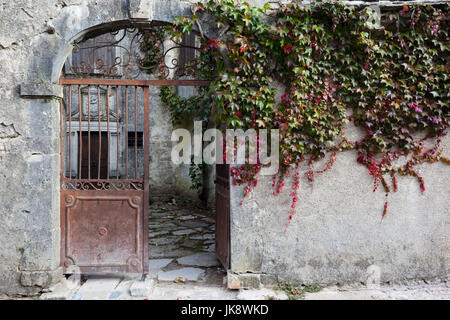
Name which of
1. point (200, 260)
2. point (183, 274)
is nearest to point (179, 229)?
point (200, 260)

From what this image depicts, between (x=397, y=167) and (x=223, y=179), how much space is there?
1.99 m

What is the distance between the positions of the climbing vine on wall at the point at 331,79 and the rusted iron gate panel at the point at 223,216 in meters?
0.35

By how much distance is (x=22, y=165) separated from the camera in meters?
3.74

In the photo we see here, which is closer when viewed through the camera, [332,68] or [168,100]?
[332,68]

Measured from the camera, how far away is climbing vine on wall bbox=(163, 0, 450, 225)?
371cm

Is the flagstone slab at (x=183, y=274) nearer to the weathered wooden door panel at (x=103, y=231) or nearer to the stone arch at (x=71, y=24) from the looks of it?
the weathered wooden door panel at (x=103, y=231)

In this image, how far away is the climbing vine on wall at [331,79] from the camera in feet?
12.2

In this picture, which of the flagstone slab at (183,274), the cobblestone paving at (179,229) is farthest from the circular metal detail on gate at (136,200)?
the cobblestone paving at (179,229)

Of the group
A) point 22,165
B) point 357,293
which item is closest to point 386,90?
point 357,293

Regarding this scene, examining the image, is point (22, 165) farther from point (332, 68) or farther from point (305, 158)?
point (332, 68)

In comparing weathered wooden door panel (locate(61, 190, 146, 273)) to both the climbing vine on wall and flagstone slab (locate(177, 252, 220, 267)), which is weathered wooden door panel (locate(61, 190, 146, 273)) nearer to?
flagstone slab (locate(177, 252, 220, 267))

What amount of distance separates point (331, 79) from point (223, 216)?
2.04 metres

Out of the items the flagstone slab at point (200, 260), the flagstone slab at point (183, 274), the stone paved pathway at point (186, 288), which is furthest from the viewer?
the flagstone slab at point (200, 260)

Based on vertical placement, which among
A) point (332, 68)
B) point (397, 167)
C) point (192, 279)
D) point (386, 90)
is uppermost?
point (332, 68)
